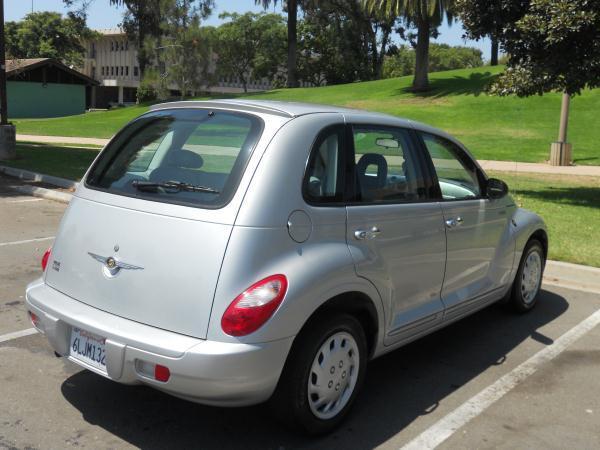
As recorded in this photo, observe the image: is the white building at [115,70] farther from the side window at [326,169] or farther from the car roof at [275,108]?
the side window at [326,169]

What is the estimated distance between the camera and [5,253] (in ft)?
24.6

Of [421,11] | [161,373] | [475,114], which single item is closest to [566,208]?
[161,373]

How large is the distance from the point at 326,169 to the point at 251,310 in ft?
3.16

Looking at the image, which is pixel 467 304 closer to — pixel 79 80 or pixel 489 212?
pixel 489 212

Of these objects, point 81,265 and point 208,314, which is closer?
point 208,314

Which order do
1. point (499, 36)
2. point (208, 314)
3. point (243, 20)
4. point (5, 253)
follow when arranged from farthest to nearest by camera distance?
point (243, 20), point (499, 36), point (5, 253), point (208, 314)

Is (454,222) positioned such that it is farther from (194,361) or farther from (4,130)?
(4,130)

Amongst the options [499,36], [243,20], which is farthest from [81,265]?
[243,20]

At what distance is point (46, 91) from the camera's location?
56.1 meters

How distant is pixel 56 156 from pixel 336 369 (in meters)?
16.4

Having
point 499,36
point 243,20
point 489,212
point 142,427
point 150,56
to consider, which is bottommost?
point 142,427

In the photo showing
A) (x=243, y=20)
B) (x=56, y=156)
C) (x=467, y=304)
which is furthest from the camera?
(x=243, y=20)

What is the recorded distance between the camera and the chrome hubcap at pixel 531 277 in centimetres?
575

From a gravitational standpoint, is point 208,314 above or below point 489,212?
below
